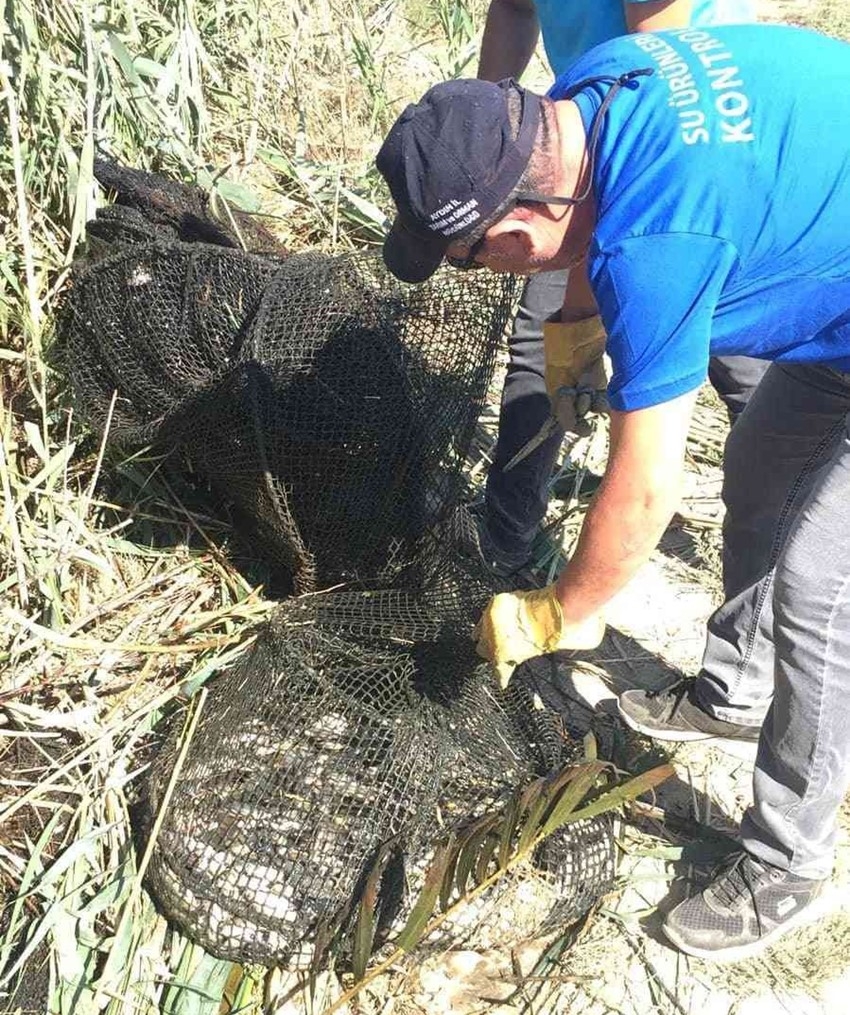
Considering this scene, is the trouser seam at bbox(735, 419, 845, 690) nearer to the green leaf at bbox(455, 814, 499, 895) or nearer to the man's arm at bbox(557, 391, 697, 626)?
the man's arm at bbox(557, 391, 697, 626)

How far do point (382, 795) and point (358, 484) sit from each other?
0.71 metres

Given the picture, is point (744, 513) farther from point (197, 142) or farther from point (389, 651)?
point (197, 142)

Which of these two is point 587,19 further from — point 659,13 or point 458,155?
point 458,155

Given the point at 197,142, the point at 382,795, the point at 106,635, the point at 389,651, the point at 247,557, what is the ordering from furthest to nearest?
the point at 197,142 < the point at 247,557 < the point at 106,635 < the point at 389,651 < the point at 382,795

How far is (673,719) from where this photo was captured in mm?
2490

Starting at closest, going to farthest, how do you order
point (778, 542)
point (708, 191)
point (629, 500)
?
point (708, 191) < point (629, 500) < point (778, 542)

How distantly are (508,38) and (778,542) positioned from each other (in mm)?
1509

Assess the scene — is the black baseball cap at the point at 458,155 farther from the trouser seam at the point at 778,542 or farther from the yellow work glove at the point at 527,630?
the trouser seam at the point at 778,542

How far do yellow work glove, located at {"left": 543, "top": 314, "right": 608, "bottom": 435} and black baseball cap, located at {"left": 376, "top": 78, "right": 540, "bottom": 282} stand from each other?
84cm

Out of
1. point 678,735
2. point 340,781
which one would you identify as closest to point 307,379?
point 340,781

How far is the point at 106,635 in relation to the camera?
2496 millimetres

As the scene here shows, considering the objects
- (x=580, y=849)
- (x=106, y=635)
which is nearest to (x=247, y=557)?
(x=106, y=635)

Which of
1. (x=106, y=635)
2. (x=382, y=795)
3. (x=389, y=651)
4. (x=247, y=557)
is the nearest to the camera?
(x=382, y=795)

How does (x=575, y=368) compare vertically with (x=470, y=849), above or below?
above
